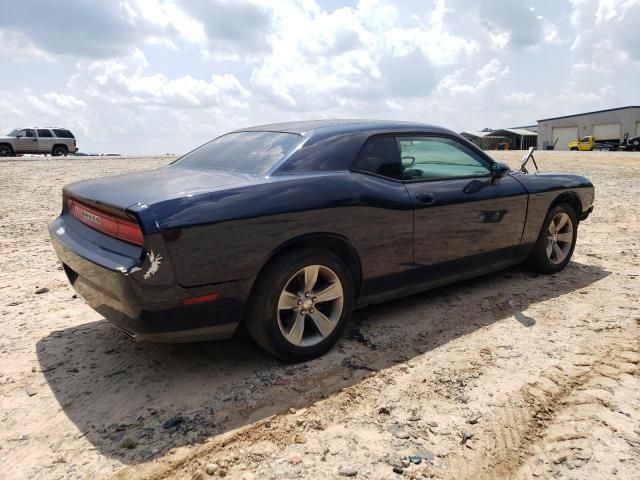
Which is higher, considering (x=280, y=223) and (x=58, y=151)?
(x=58, y=151)

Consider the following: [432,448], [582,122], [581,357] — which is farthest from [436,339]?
[582,122]

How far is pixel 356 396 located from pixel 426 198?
60.1 inches

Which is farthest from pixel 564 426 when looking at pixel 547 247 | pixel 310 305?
pixel 547 247

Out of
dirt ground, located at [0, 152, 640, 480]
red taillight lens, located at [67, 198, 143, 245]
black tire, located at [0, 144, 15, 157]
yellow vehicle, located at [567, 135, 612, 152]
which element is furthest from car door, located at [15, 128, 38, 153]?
yellow vehicle, located at [567, 135, 612, 152]

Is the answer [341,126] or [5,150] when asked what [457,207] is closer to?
[341,126]

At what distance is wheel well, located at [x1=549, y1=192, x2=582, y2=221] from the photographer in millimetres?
4852

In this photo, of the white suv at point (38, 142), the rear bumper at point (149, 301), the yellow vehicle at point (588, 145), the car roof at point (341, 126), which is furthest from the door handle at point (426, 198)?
the yellow vehicle at point (588, 145)

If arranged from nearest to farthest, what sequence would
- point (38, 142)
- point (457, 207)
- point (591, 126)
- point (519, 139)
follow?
point (457, 207) < point (38, 142) < point (591, 126) < point (519, 139)

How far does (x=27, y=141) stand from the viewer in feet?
84.7

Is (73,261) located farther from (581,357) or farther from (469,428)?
(581,357)

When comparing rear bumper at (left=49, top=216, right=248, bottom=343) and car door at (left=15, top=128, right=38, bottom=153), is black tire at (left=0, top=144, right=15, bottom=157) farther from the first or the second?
rear bumper at (left=49, top=216, right=248, bottom=343)

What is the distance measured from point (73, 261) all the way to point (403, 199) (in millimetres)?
2115

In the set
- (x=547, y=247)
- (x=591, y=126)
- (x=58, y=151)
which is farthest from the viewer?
(x=591, y=126)

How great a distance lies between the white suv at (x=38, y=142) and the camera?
25.4 meters
